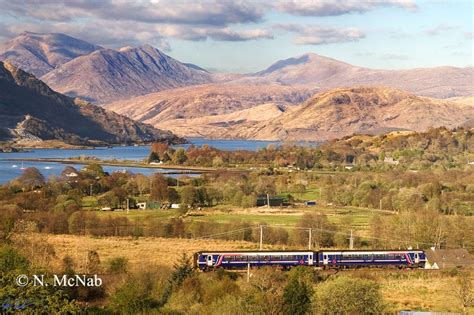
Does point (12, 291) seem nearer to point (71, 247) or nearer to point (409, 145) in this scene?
point (71, 247)

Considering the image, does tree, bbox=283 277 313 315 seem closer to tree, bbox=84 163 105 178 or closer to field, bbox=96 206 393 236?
field, bbox=96 206 393 236

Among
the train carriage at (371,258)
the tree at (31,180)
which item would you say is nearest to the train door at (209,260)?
the train carriage at (371,258)

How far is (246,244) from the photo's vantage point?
41.5 meters

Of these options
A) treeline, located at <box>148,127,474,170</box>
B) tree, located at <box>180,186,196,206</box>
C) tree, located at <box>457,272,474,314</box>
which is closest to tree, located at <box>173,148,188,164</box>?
treeline, located at <box>148,127,474,170</box>

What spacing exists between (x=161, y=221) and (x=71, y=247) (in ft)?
39.7

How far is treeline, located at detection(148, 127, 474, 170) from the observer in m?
107

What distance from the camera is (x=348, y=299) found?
21.3 m

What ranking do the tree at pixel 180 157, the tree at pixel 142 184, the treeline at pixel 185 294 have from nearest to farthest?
the treeline at pixel 185 294 < the tree at pixel 142 184 < the tree at pixel 180 157

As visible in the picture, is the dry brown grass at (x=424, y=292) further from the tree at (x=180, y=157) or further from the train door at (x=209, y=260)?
the tree at (x=180, y=157)

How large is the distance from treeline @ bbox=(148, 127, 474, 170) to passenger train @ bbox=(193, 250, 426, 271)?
6392 cm

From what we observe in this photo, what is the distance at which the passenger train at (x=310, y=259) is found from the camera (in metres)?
32.2

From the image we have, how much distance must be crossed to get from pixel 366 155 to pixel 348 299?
101 metres

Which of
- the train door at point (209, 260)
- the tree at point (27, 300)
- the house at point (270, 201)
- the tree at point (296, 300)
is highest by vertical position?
the tree at point (27, 300)

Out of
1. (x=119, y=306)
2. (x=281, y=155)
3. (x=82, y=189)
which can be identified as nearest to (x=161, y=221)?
(x=82, y=189)
